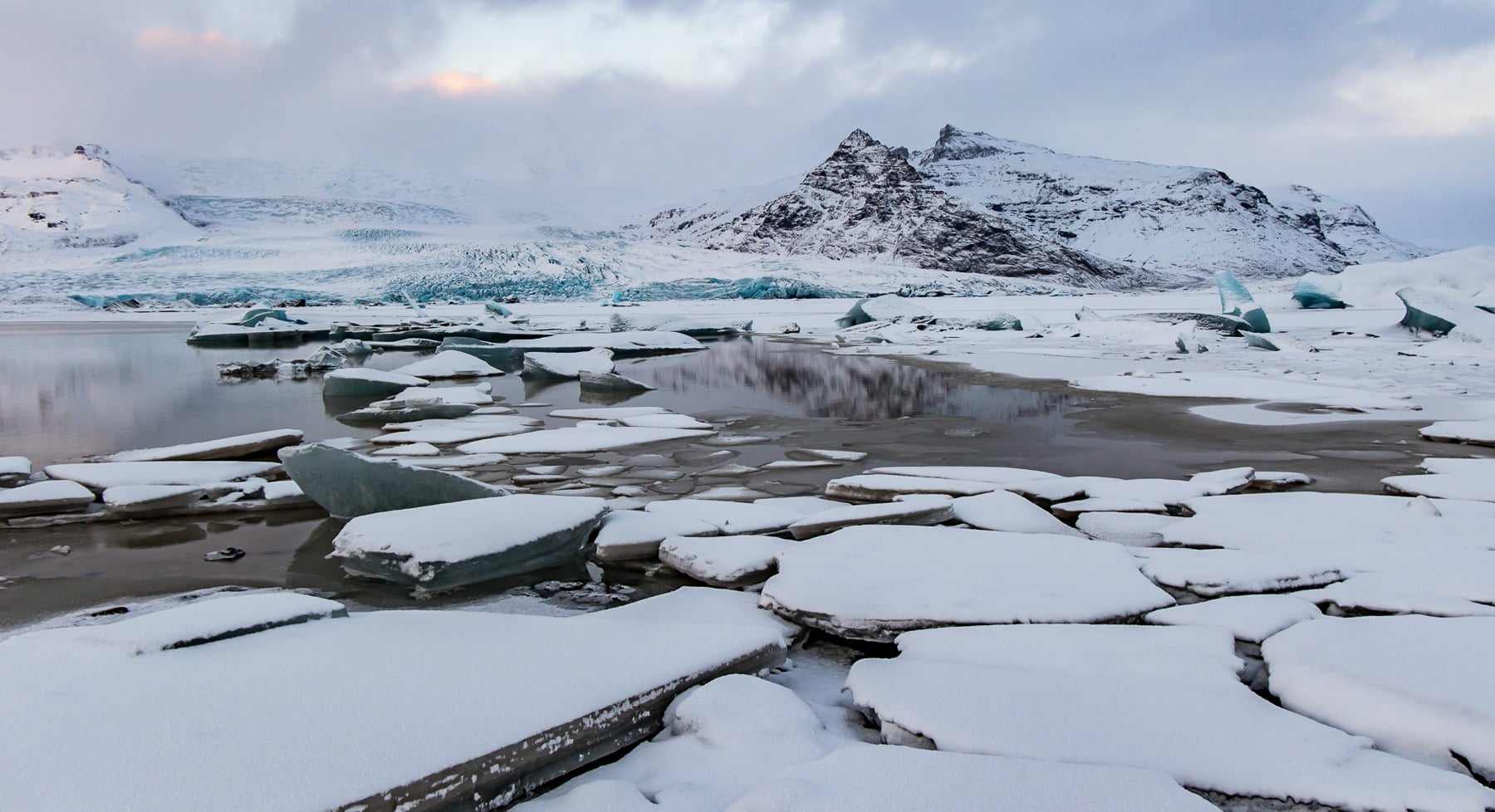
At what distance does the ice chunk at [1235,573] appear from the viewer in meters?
1.96

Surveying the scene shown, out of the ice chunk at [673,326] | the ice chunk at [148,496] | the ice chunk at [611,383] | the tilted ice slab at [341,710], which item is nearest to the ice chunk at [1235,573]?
the tilted ice slab at [341,710]

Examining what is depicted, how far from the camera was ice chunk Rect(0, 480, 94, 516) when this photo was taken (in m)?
2.82

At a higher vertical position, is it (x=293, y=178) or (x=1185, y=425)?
(x=293, y=178)

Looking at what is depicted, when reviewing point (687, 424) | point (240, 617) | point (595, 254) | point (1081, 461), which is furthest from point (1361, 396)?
point (595, 254)

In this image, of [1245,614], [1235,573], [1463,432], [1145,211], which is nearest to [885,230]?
[1145,211]

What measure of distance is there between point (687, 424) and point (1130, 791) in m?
3.66

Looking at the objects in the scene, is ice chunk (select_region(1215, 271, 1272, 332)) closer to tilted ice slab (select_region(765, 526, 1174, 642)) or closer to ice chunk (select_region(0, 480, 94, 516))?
tilted ice slab (select_region(765, 526, 1174, 642))

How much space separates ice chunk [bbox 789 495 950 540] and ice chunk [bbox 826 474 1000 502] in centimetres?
24

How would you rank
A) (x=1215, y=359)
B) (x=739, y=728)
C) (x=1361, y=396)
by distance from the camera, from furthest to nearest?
(x=1215, y=359), (x=1361, y=396), (x=739, y=728)

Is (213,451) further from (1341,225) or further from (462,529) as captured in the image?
(1341,225)

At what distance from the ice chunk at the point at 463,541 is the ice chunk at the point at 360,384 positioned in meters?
3.97

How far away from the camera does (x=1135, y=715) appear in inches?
53.2

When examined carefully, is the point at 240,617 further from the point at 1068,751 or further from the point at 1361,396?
the point at 1361,396

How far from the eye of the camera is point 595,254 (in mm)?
28281
